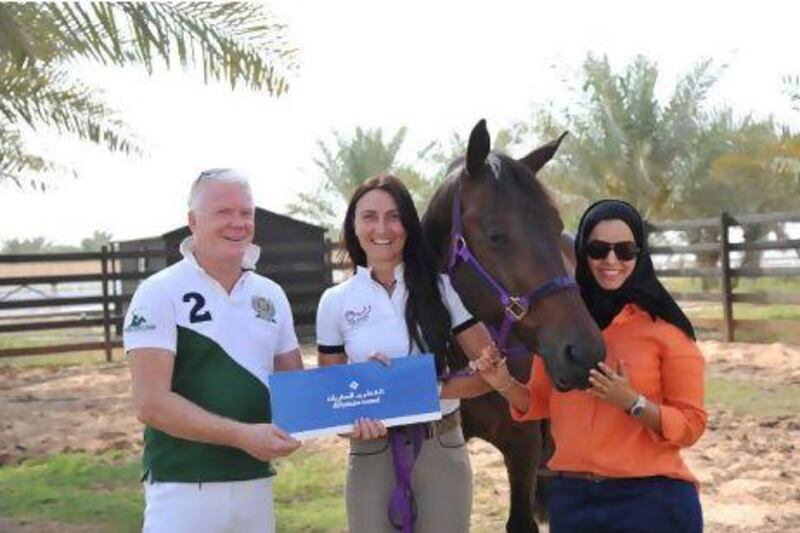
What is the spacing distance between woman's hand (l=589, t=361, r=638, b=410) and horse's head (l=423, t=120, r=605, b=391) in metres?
0.21

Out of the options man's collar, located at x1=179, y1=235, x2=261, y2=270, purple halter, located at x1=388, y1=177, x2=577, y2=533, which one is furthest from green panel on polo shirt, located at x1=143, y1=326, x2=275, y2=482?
purple halter, located at x1=388, y1=177, x2=577, y2=533

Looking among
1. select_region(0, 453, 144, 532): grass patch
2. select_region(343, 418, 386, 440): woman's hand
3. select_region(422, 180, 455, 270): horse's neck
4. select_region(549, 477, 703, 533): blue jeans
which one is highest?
select_region(422, 180, 455, 270): horse's neck

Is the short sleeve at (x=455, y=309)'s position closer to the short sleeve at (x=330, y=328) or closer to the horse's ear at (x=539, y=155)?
the short sleeve at (x=330, y=328)

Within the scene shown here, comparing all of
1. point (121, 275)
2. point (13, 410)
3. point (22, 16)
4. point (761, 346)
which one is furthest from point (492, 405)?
point (121, 275)

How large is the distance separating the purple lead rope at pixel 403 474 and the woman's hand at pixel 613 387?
582mm

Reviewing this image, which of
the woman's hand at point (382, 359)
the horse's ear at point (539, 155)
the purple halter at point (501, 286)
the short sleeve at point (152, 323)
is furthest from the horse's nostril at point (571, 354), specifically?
the short sleeve at point (152, 323)

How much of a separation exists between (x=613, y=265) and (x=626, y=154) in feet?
63.3

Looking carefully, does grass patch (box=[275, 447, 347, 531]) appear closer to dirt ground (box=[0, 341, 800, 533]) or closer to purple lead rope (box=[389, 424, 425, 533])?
dirt ground (box=[0, 341, 800, 533])

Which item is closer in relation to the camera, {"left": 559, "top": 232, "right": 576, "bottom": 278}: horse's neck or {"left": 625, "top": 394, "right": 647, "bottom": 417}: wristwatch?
{"left": 625, "top": 394, "right": 647, "bottom": 417}: wristwatch

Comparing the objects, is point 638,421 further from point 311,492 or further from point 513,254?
point 311,492

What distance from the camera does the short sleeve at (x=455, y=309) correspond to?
2.83m

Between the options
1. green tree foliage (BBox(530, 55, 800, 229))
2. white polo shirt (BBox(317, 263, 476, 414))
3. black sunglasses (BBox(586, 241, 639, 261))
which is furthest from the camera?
green tree foliage (BBox(530, 55, 800, 229))

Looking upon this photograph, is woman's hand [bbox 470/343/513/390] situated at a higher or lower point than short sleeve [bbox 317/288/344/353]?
lower

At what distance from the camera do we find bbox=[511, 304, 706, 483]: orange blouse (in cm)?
229
